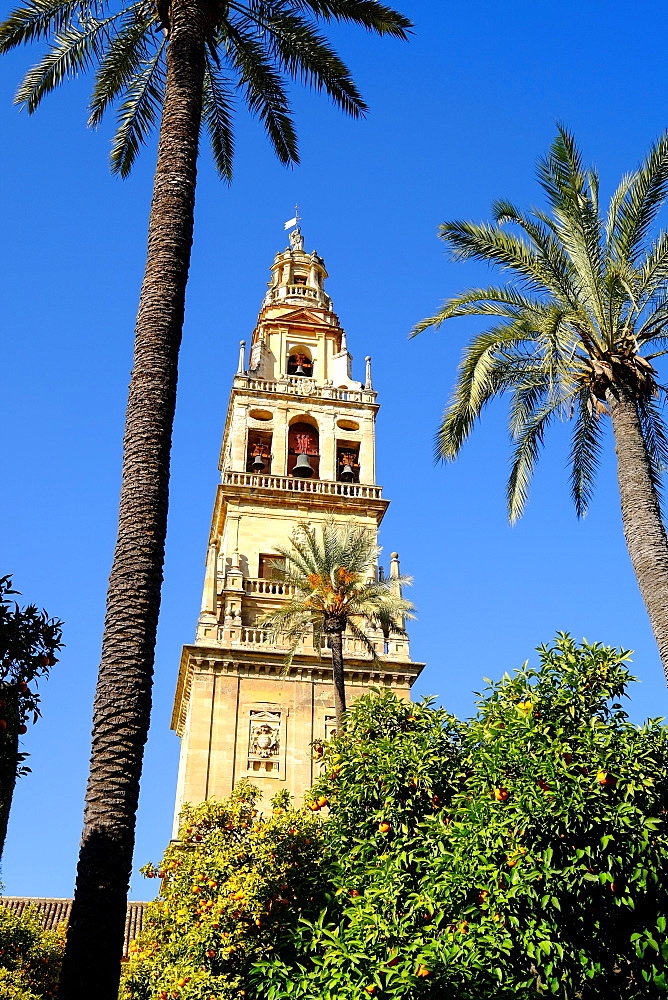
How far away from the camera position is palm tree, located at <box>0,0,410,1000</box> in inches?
324

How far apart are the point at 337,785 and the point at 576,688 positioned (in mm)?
3382

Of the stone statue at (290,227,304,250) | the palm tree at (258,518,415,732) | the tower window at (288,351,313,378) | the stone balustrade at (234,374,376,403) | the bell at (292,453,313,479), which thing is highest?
the stone statue at (290,227,304,250)

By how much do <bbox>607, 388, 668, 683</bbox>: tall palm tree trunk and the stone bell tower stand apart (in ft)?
56.1

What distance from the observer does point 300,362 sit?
4059 cm

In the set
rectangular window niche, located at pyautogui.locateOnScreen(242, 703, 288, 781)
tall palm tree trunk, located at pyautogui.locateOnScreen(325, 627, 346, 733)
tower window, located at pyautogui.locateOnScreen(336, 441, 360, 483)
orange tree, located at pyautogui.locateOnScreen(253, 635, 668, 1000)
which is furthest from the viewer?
tower window, located at pyautogui.locateOnScreen(336, 441, 360, 483)

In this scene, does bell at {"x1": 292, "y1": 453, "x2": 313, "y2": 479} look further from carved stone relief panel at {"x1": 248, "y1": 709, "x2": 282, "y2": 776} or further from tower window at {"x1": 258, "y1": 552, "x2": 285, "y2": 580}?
carved stone relief panel at {"x1": 248, "y1": 709, "x2": 282, "y2": 776}

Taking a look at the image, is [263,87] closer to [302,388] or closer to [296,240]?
[302,388]

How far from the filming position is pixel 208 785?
94.6 ft

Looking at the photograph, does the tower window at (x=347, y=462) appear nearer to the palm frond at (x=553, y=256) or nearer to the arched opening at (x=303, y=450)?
the arched opening at (x=303, y=450)

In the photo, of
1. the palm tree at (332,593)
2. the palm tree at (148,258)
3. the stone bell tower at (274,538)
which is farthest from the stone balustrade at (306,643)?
the palm tree at (148,258)

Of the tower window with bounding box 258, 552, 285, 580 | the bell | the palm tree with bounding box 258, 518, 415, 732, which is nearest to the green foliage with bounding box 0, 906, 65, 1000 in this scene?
the palm tree with bounding box 258, 518, 415, 732

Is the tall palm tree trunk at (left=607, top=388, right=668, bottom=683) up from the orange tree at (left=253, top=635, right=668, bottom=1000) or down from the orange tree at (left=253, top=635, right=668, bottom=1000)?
up

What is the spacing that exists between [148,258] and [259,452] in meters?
25.3

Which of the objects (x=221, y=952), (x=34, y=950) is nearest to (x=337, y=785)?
(x=221, y=952)
